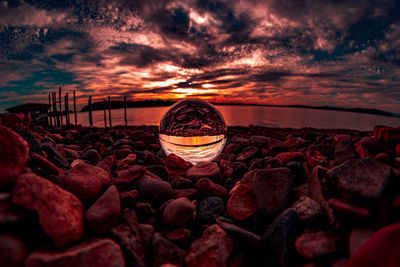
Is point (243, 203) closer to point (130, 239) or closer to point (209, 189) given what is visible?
point (209, 189)

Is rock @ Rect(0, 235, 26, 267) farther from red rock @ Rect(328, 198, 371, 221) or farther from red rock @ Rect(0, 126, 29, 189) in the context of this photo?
red rock @ Rect(328, 198, 371, 221)

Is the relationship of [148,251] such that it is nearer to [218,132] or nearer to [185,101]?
[218,132]

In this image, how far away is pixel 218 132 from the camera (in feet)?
11.8

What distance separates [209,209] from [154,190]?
2.02 ft

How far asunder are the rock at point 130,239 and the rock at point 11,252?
51 centimetres

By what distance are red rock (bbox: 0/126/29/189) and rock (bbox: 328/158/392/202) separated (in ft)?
7.83

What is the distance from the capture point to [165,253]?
1480 millimetres

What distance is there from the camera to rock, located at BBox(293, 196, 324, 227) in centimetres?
153

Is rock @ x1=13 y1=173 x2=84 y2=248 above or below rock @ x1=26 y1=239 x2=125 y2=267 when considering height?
above

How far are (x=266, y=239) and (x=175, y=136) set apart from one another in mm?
2328

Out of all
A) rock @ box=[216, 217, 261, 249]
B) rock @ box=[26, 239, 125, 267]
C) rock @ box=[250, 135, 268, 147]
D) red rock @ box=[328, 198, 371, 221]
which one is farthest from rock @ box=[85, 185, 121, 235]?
rock @ box=[250, 135, 268, 147]

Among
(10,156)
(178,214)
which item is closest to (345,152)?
(178,214)

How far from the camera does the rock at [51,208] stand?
1180 mm

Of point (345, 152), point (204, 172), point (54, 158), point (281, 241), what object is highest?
point (345, 152)
